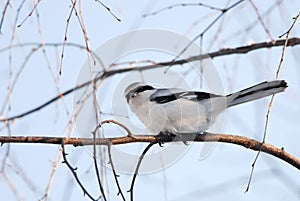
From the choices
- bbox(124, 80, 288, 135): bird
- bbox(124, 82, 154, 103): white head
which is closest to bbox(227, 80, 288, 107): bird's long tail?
bbox(124, 80, 288, 135): bird

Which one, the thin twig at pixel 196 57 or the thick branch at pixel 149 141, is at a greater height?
the thin twig at pixel 196 57

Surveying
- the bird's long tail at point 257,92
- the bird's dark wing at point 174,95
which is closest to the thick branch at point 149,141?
the bird's long tail at point 257,92

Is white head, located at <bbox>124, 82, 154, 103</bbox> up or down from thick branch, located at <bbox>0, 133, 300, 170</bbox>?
up

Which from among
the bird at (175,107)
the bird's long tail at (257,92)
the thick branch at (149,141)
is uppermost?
the bird at (175,107)

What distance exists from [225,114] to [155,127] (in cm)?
41

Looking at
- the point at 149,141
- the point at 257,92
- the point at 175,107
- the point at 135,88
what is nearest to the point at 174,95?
the point at 175,107

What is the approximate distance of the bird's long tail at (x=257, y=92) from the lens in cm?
238

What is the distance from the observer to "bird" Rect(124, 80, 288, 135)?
114 inches

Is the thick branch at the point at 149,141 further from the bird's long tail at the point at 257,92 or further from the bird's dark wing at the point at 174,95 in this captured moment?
the bird's dark wing at the point at 174,95

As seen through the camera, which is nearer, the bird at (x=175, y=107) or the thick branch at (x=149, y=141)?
the thick branch at (x=149, y=141)

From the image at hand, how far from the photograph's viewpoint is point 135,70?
9.76ft

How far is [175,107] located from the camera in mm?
2967

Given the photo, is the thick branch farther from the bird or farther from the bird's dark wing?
the bird's dark wing

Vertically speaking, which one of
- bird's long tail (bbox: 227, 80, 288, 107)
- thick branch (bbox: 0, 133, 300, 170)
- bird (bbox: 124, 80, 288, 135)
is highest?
bird (bbox: 124, 80, 288, 135)
